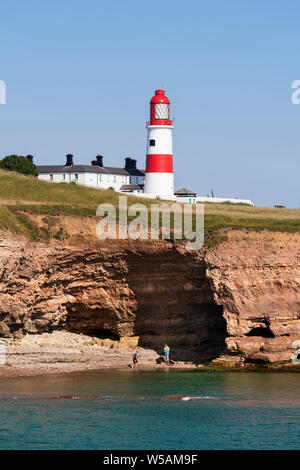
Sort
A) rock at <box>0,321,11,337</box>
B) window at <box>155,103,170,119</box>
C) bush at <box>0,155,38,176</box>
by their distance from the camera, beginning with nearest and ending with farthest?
rock at <box>0,321,11,337</box> < window at <box>155,103,170,119</box> < bush at <box>0,155,38,176</box>

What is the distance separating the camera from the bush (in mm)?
105000

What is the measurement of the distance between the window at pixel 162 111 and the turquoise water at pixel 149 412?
4662 cm

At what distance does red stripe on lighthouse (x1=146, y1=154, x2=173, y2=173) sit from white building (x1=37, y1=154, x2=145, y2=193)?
28.5 meters

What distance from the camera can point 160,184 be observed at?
91812mm

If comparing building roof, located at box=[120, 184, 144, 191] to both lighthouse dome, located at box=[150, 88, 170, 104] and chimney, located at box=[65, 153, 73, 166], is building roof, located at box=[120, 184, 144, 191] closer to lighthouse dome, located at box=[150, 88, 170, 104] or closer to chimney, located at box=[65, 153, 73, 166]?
chimney, located at box=[65, 153, 73, 166]

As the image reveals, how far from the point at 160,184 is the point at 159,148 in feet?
14.3

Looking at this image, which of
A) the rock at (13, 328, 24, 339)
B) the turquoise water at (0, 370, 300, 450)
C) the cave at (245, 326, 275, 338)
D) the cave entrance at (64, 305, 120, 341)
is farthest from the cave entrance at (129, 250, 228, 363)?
the rock at (13, 328, 24, 339)

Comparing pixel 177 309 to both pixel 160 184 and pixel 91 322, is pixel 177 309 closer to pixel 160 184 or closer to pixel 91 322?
pixel 91 322

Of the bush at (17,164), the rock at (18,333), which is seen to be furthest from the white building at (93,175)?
the rock at (18,333)

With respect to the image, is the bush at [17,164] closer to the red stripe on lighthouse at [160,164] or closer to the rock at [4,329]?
the red stripe on lighthouse at [160,164]

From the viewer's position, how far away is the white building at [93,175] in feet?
410

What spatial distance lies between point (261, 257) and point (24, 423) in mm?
25431
